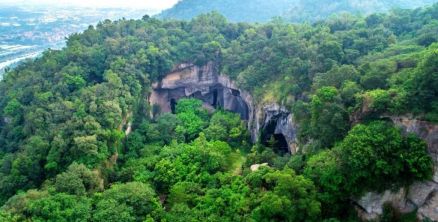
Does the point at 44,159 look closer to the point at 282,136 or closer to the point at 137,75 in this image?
the point at 137,75

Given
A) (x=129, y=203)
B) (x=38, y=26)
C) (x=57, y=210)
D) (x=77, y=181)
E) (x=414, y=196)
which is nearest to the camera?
(x=414, y=196)

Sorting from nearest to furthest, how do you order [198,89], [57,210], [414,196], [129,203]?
[414,196]
[57,210]
[129,203]
[198,89]

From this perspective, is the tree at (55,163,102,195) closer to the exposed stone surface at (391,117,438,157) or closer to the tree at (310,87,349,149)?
the tree at (310,87,349,149)

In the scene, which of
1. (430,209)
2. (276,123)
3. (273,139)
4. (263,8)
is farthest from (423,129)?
(263,8)

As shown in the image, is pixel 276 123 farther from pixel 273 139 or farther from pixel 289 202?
pixel 289 202

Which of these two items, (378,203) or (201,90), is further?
(201,90)

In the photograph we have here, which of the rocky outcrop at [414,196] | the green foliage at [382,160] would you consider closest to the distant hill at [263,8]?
the rocky outcrop at [414,196]

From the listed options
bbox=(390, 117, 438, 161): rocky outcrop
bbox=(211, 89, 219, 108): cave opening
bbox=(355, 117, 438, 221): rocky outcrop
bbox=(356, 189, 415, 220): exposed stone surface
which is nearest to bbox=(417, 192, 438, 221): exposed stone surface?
bbox=(355, 117, 438, 221): rocky outcrop
